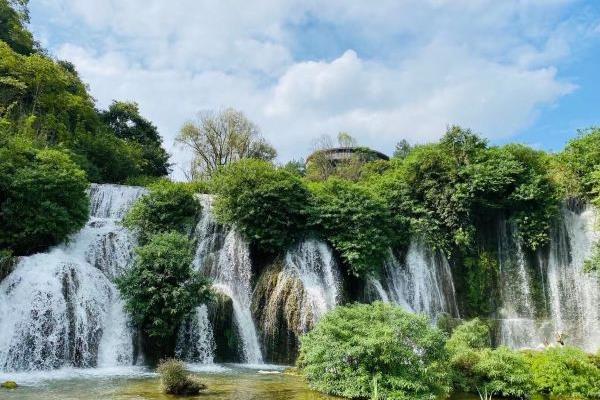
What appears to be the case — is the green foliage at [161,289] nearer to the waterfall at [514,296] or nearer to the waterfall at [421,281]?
the waterfall at [421,281]

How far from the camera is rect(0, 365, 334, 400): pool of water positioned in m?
10.7

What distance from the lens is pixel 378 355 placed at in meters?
11.1

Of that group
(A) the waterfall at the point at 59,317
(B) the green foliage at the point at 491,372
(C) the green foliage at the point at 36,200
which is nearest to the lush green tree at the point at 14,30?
(C) the green foliage at the point at 36,200

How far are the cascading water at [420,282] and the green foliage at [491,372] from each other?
9.74 metres

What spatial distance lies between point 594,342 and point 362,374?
17.2 meters

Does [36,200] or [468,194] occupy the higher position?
[468,194]

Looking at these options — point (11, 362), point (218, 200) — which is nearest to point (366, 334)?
point (11, 362)

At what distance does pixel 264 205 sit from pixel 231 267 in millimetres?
3013

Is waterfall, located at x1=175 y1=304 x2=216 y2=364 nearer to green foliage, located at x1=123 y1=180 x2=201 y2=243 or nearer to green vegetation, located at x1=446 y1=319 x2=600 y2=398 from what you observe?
green foliage, located at x1=123 y1=180 x2=201 y2=243

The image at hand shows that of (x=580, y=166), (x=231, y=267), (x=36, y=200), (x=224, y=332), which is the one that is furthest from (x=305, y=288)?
(x=580, y=166)

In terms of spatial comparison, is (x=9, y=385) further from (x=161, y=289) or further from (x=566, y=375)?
(x=566, y=375)

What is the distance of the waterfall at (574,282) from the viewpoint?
23.5 meters

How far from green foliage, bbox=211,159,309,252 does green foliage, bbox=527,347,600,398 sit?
11.2 metres

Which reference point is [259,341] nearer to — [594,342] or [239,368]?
[239,368]
